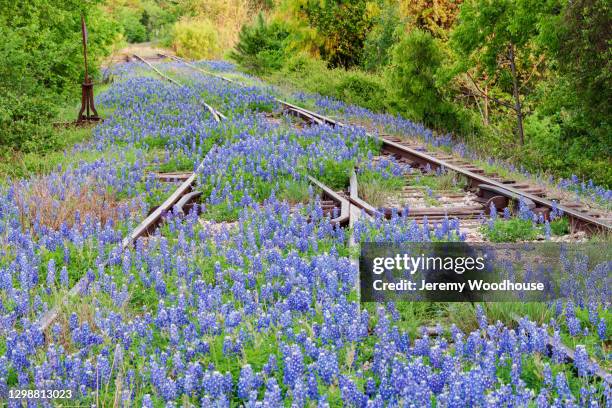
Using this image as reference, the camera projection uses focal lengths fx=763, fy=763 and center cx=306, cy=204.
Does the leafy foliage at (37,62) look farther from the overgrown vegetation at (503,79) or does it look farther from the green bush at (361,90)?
the overgrown vegetation at (503,79)

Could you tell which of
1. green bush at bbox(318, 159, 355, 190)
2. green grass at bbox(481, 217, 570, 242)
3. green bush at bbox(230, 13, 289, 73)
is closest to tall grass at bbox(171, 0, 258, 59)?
green bush at bbox(230, 13, 289, 73)

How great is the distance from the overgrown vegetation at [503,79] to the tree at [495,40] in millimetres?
20

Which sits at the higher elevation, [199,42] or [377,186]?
[377,186]

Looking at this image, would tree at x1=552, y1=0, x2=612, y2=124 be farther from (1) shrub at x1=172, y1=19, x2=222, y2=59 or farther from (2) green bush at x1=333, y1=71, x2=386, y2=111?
(1) shrub at x1=172, y1=19, x2=222, y2=59

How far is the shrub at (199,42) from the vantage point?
182ft

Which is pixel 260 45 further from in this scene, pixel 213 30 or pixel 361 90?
pixel 213 30

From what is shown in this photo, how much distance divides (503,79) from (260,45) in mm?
21817

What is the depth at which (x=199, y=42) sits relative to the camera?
55812 mm

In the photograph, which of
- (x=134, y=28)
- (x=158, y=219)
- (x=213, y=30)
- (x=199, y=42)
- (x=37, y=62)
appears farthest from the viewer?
(x=134, y=28)

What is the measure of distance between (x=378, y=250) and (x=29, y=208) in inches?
157

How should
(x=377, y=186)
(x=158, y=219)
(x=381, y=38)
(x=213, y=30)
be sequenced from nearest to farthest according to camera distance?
(x=158, y=219) < (x=377, y=186) < (x=381, y=38) < (x=213, y=30)

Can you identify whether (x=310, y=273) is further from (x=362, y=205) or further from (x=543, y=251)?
(x=362, y=205)

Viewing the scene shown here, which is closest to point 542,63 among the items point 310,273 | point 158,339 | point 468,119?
point 468,119

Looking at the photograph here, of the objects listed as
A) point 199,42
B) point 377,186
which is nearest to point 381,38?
point 377,186
